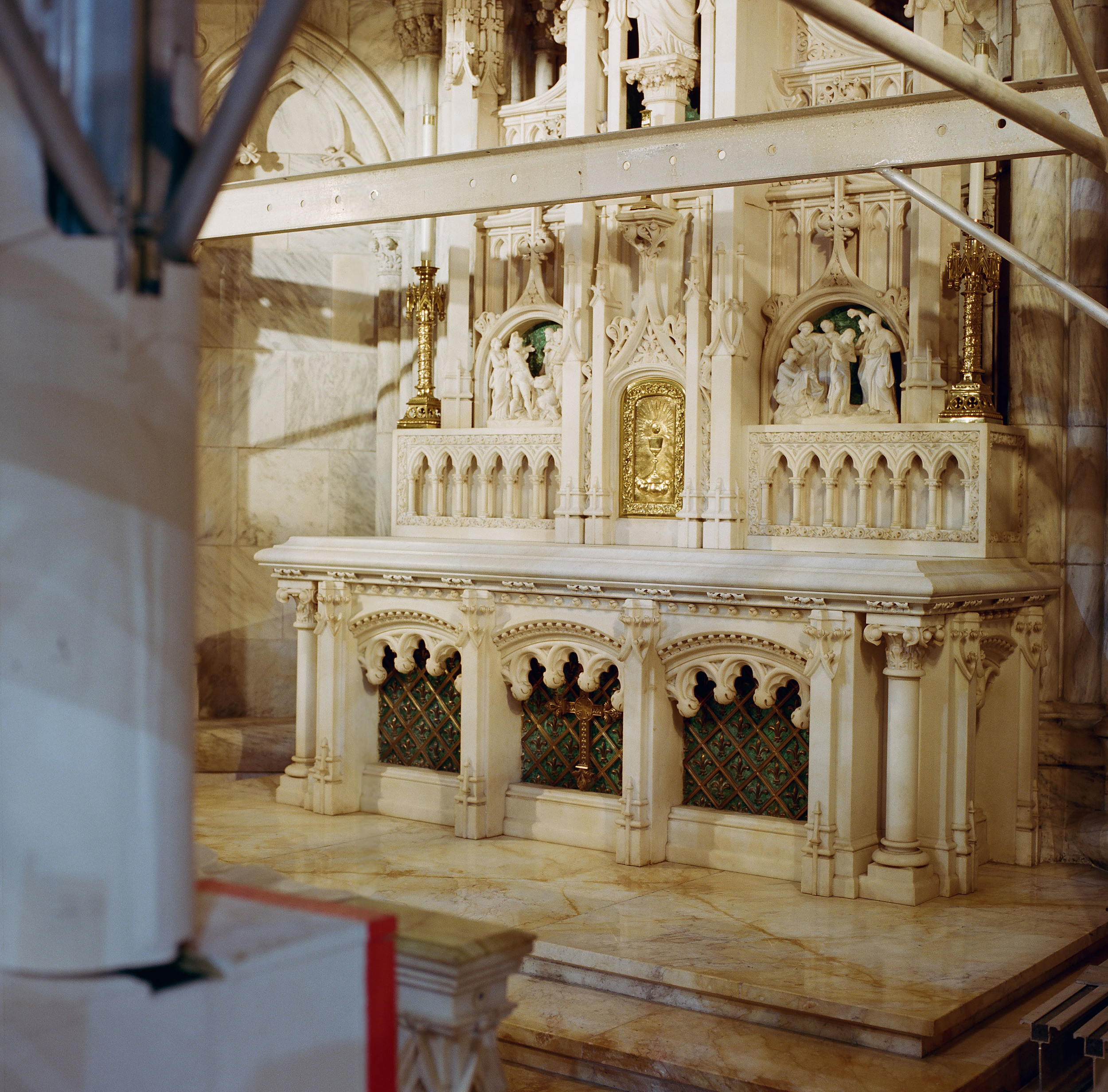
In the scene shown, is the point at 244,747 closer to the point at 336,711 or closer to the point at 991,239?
the point at 336,711

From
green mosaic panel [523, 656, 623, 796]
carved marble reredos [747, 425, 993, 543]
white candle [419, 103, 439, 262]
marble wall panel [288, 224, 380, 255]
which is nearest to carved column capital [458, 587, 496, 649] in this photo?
green mosaic panel [523, 656, 623, 796]

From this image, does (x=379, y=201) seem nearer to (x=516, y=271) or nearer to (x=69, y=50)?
(x=516, y=271)

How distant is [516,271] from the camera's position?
Answer: 9.58 m

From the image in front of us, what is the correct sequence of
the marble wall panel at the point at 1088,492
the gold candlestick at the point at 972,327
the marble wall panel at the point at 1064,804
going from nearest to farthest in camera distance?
the gold candlestick at the point at 972,327 < the marble wall panel at the point at 1064,804 < the marble wall panel at the point at 1088,492

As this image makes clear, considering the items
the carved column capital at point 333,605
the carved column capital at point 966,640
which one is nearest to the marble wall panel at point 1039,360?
the carved column capital at point 966,640

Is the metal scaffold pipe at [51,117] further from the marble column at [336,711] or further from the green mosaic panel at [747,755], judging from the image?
the marble column at [336,711]

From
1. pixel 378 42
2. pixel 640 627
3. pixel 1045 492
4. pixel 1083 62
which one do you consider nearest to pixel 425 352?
pixel 378 42

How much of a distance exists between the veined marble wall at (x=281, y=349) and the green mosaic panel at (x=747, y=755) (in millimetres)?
3851

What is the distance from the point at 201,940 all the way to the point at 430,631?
20.9 feet

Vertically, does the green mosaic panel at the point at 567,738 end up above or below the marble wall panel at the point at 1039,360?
below

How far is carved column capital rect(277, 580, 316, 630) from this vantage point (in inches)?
351

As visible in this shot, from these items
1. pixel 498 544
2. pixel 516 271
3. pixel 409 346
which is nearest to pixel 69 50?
pixel 498 544

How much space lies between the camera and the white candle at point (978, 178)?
25.3 feet

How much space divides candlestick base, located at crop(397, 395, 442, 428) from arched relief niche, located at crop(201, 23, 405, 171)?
215 centimetres
